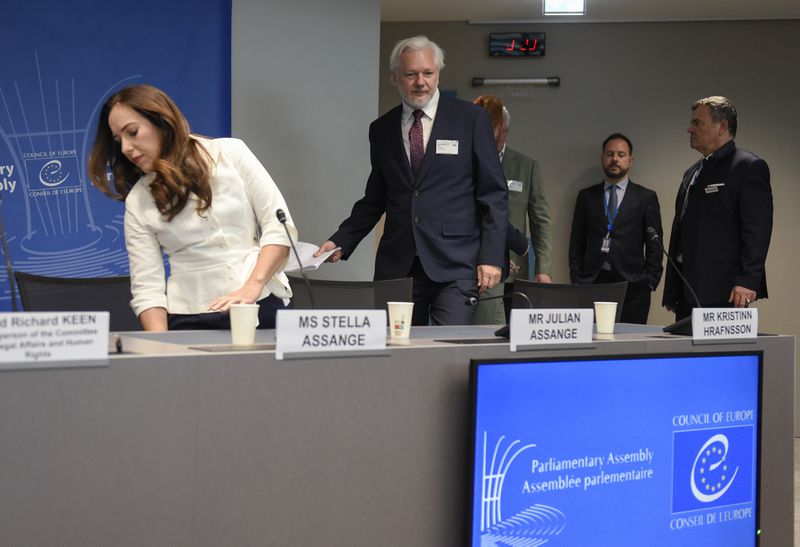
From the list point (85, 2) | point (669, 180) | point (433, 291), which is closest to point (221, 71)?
point (85, 2)

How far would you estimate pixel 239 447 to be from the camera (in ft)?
3.93

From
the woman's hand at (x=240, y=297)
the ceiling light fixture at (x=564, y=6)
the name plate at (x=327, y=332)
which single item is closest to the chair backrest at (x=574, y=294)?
the woman's hand at (x=240, y=297)

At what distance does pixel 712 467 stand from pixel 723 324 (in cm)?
33

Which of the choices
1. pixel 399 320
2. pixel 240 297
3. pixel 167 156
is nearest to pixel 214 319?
pixel 240 297

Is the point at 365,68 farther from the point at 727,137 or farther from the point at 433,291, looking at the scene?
the point at 727,137

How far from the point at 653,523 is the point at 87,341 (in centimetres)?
106

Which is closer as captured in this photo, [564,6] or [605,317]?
[605,317]

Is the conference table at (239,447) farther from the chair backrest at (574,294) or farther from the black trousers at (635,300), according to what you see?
the black trousers at (635,300)

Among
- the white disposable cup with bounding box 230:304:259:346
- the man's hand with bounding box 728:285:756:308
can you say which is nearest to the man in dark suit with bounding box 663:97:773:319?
the man's hand with bounding box 728:285:756:308

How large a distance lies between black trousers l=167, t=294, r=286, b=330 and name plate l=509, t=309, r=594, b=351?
890 millimetres

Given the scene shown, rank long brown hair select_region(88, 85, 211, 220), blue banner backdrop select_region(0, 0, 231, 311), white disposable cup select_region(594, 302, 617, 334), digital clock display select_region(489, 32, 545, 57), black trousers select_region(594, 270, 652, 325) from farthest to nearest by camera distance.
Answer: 1. digital clock display select_region(489, 32, 545, 57)
2. black trousers select_region(594, 270, 652, 325)
3. blue banner backdrop select_region(0, 0, 231, 311)
4. long brown hair select_region(88, 85, 211, 220)
5. white disposable cup select_region(594, 302, 617, 334)

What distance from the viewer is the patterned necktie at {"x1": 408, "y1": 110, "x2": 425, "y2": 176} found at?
119 inches

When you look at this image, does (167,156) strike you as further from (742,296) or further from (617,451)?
(742,296)

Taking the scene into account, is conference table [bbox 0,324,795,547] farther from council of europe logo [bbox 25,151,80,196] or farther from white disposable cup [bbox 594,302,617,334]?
council of europe logo [bbox 25,151,80,196]
